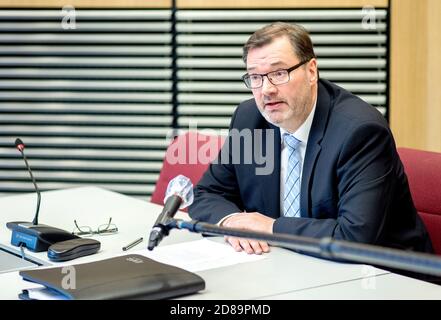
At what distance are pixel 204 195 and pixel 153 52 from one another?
6.80ft

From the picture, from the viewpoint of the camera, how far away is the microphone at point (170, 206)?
85.6 inches

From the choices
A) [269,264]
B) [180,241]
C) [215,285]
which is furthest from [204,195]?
[215,285]

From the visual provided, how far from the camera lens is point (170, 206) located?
226cm

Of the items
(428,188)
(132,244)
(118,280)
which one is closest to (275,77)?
(428,188)

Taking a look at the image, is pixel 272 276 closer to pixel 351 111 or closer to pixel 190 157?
pixel 351 111

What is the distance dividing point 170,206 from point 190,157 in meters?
1.73

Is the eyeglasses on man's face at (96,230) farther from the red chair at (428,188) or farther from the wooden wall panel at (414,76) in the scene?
the wooden wall panel at (414,76)

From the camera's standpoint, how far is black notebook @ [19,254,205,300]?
7.26 ft

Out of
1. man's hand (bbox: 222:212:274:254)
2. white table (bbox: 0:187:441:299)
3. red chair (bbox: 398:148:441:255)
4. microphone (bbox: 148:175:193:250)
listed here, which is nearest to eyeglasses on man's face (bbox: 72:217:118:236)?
white table (bbox: 0:187:441:299)

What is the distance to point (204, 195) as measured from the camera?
3.52 metres

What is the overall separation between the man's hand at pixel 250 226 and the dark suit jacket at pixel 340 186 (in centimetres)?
6
